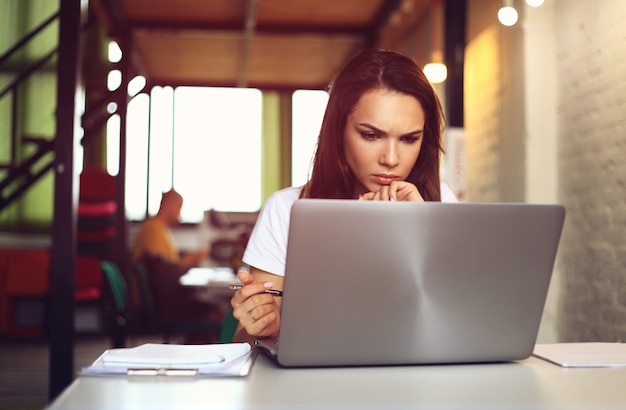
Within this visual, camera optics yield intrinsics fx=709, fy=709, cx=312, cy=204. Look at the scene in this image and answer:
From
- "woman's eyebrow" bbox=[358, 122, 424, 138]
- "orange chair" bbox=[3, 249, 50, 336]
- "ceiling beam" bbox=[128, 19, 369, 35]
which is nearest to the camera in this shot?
"woman's eyebrow" bbox=[358, 122, 424, 138]

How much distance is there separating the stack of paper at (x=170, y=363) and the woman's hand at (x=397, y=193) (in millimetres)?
502

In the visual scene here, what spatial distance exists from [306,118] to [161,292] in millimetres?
6266

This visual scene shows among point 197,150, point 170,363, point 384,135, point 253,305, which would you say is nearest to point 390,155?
point 384,135

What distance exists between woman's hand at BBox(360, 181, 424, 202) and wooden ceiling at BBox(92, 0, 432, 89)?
5.55 metres

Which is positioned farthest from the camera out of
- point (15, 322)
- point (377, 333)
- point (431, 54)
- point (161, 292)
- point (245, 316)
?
point (15, 322)

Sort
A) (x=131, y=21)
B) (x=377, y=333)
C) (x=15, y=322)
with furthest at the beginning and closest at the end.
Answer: (x=131, y=21) < (x=15, y=322) < (x=377, y=333)

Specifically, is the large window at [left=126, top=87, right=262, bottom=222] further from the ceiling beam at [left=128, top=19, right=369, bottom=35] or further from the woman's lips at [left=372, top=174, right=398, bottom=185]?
the woman's lips at [left=372, top=174, right=398, bottom=185]

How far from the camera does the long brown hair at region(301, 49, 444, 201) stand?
6.06 feet

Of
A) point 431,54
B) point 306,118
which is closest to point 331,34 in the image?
point 431,54

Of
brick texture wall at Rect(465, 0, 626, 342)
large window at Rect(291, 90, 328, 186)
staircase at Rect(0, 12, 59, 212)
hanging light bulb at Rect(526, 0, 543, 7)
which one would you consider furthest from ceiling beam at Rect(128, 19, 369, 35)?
hanging light bulb at Rect(526, 0, 543, 7)

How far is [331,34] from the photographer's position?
27.0 feet

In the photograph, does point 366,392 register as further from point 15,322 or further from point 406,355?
point 15,322

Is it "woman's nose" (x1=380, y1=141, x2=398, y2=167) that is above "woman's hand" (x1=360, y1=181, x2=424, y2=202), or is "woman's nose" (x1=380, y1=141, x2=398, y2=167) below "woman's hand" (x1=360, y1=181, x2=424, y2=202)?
above

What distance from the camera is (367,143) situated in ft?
5.98
